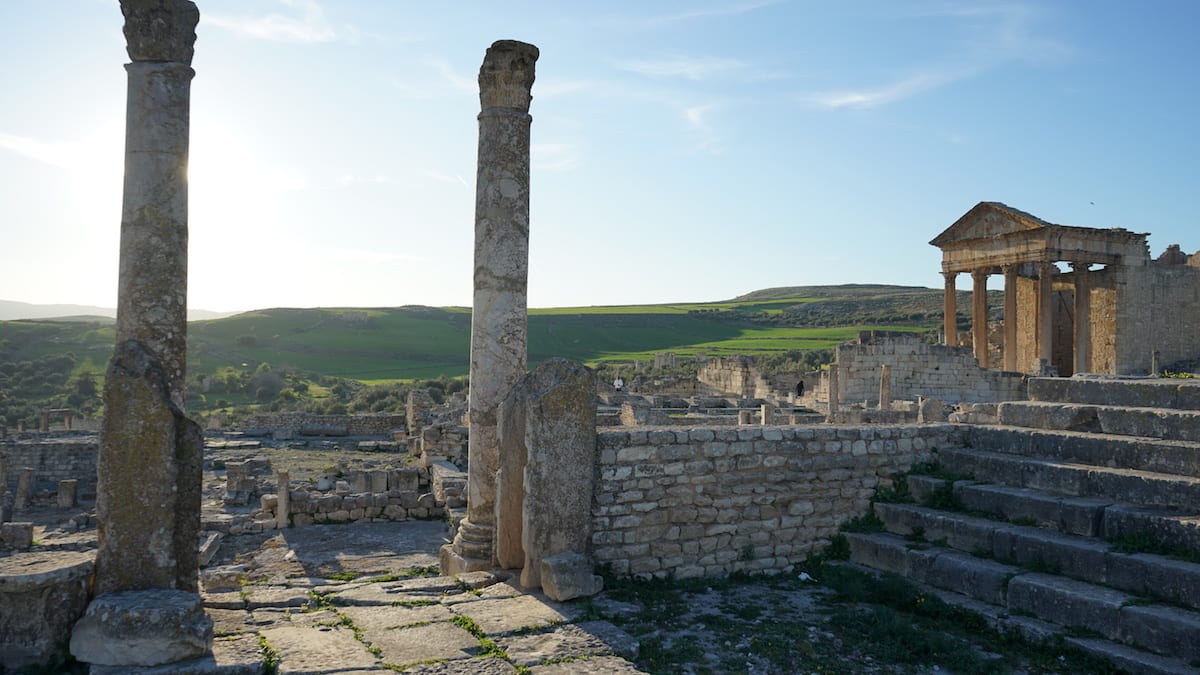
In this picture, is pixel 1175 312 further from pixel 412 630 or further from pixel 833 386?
pixel 412 630

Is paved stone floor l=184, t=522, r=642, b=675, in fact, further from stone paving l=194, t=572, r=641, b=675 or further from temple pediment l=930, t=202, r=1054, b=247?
temple pediment l=930, t=202, r=1054, b=247

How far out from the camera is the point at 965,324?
57875 millimetres

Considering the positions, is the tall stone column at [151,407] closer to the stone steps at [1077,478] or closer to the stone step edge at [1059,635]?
the stone step edge at [1059,635]

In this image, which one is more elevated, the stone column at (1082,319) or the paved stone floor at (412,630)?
the stone column at (1082,319)

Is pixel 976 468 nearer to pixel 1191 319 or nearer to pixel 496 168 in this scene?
pixel 496 168

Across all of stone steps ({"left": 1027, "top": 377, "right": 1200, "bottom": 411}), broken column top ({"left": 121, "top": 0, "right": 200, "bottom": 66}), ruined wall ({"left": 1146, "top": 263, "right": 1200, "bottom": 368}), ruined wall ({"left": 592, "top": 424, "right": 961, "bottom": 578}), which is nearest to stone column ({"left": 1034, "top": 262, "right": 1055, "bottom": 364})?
ruined wall ({"left": 1146, "top": 263, "right": 1200, "bottom": 368})

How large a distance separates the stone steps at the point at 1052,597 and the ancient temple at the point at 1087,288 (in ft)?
75.6

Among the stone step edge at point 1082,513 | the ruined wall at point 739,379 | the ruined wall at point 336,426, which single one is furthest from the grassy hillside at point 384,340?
the stone step edge at point 1082,513

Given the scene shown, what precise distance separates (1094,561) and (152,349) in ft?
24.0

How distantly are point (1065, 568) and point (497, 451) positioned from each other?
4.97m

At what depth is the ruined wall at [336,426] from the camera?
98.6ft

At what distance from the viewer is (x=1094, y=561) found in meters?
6.39

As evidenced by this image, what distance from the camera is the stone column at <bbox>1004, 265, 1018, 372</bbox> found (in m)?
29.4

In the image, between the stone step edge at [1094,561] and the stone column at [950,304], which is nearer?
the stone step edge at [1094,561]
